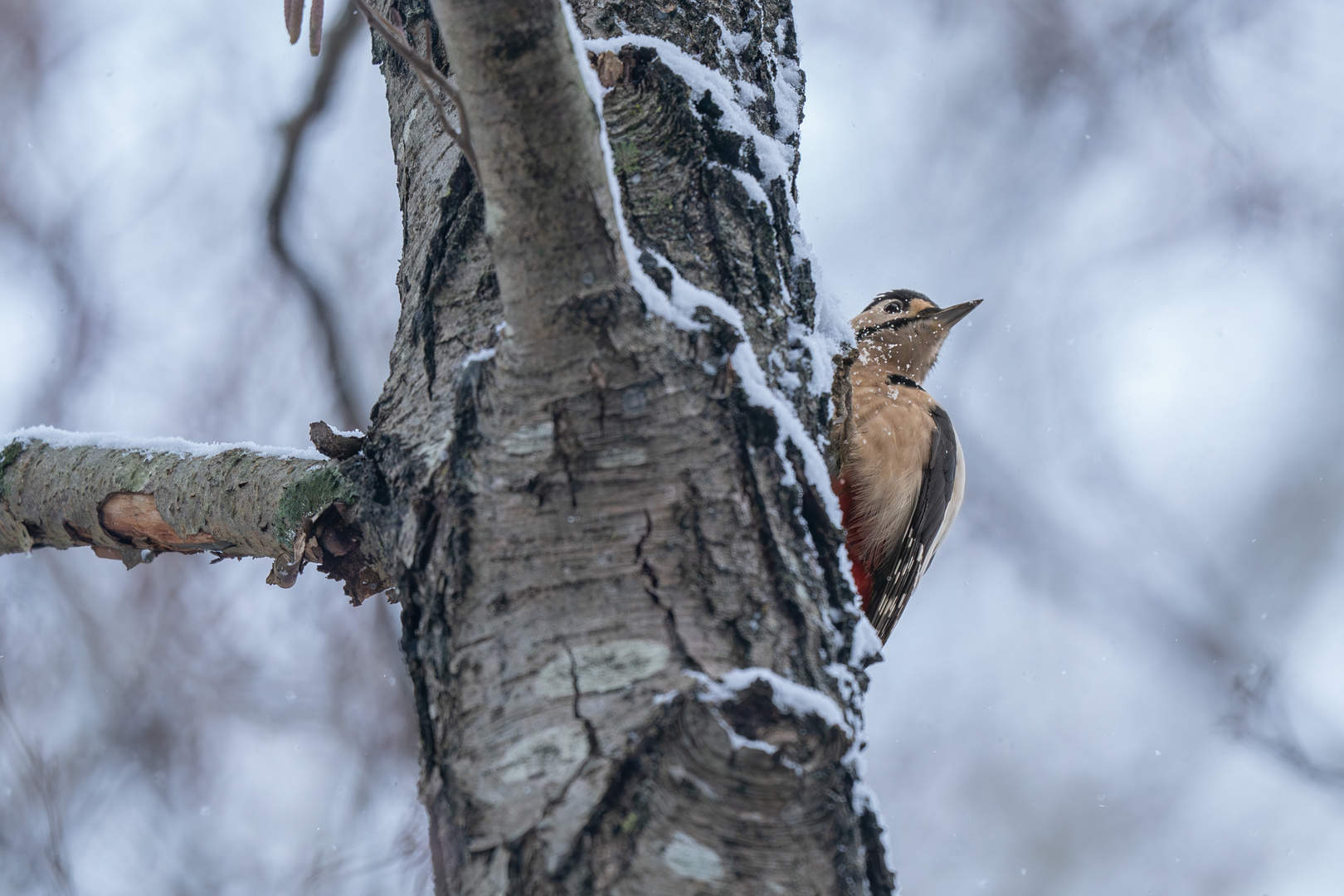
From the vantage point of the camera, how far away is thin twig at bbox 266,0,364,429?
4.66m

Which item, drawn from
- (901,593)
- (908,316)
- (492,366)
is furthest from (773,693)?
(908,316)

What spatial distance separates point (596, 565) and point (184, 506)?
1254mm

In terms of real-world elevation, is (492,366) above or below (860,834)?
above

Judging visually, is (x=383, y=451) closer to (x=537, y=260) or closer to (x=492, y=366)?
(x=492, y=366)

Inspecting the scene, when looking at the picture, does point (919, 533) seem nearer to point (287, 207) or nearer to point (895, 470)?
point (895, 470)

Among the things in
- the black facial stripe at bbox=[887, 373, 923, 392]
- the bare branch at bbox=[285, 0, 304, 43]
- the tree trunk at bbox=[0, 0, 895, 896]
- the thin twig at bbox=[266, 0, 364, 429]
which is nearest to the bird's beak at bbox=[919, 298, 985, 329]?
the black facial stripe at bbox=[887, 373, 923, 392]

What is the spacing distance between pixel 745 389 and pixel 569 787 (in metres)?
0.56

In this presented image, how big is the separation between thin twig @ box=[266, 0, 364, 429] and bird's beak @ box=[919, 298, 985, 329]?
2969 mm

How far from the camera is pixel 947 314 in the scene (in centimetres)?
414

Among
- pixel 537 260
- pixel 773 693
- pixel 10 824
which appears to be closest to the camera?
pixel 773 693

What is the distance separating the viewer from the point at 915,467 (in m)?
3.28

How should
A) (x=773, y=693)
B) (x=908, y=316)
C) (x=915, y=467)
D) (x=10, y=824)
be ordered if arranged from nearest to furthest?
(x=773, y=693) < (x=915, y=467) < (x=908, y=316) < (x=10, y=824)

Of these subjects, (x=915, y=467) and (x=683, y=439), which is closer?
(x=683, y=439)

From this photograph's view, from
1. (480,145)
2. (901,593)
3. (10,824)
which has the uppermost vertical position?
(901,593)
